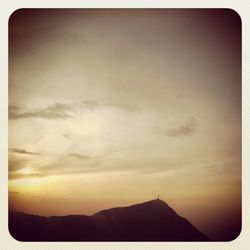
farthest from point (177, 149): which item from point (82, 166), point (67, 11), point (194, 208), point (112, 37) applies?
point (67, 11)

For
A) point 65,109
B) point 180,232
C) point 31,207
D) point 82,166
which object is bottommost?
point 180,232

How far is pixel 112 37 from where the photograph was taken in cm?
308

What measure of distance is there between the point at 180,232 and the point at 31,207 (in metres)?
0.89

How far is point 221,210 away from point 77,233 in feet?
2.83

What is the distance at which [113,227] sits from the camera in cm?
305

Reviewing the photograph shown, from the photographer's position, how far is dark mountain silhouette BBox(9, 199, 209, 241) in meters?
3.02

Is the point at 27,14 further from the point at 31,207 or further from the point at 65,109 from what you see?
the point at 31,207

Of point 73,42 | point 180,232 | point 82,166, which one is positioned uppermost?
point 73,42

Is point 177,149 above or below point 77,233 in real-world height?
above

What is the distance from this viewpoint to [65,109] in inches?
119

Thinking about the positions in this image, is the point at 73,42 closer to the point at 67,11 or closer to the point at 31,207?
the point at 67,11

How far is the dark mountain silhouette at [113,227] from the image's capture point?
302 centimetres
